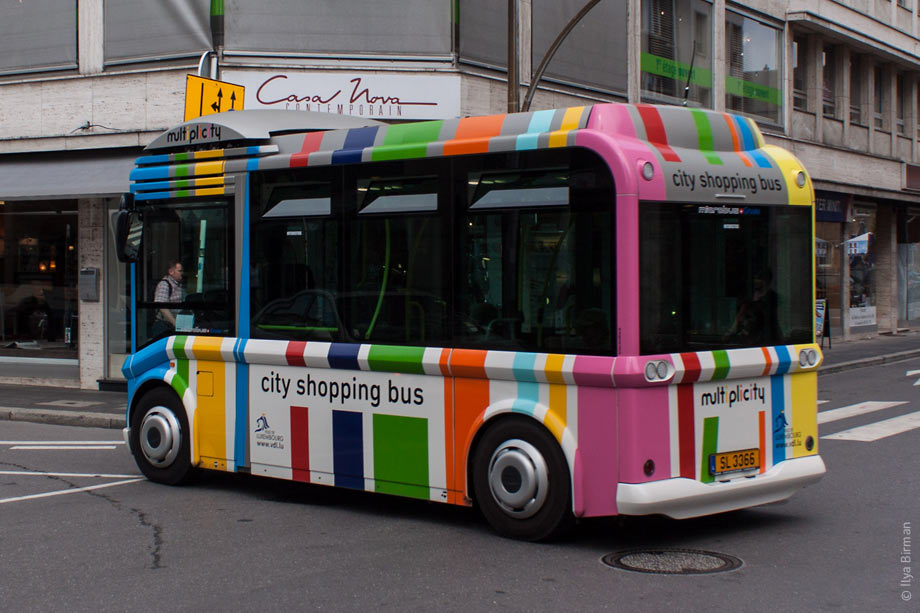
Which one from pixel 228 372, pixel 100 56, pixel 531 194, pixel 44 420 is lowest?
pixel 44 420

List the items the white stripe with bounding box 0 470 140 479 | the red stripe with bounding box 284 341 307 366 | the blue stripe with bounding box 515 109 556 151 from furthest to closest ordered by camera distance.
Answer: the white stripe with bounding box 0 470 140 479, the red stripe with bounding box 284 341 307 366, the blue stripe with bounding box 515 109 556 151

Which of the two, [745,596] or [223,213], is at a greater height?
[223,213]

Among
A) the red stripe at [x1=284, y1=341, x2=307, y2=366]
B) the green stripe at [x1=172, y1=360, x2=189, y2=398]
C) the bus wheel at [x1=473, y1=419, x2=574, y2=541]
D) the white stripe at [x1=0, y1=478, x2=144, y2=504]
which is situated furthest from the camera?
the green stripe at [x1=172, y1=360, x2=189, y2=398]

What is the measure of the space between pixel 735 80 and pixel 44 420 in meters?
17.3

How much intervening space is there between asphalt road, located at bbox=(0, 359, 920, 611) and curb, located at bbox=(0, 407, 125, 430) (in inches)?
174

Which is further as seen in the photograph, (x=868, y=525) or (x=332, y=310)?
(x=332, y=310)

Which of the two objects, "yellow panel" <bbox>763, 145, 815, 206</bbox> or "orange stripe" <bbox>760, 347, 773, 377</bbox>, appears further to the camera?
"yellow panel" <bbox>763, 145, 815, 206</bbox>

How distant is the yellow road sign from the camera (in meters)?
14.6

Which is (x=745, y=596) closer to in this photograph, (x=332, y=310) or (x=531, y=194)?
(x=531, y=194)

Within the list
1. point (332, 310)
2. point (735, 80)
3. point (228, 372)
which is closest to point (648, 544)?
point (332, 310)

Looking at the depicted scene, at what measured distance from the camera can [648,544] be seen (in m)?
7.00

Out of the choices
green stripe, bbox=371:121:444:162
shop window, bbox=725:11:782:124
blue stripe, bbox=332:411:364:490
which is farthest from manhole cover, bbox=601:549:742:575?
shop window, bbox=725:11:782:124

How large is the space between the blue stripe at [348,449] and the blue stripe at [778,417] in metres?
2.83

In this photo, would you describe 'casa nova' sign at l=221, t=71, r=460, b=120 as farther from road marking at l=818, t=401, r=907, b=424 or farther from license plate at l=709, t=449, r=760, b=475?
license plate at l=709, t=449, r=760, b=475
